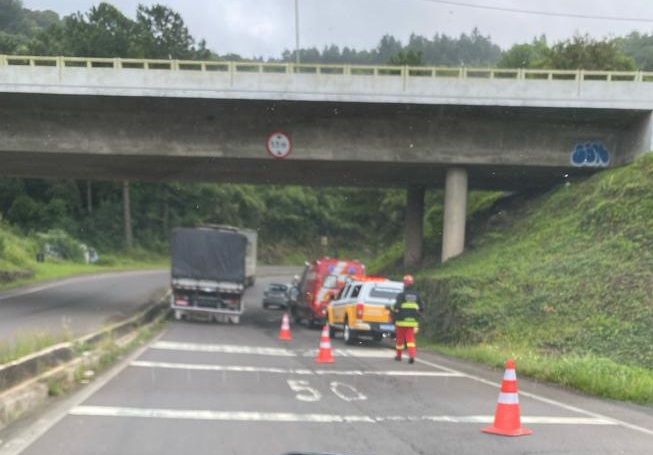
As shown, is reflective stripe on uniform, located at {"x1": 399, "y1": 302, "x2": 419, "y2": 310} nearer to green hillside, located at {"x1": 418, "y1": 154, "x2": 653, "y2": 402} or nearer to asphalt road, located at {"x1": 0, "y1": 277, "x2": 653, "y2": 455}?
asphalt road, located at {"x1": 0, "y1": 277, "x2": 653, "y2": 455}

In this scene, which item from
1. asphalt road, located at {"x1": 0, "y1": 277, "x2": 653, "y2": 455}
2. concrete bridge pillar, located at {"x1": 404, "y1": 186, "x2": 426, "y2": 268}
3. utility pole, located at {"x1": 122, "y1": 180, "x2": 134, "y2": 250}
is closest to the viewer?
asphalt road, located at {"x1": 0, "y1": 277, "x2": 653, "y2": 455}

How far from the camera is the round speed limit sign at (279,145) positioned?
95.9 feet

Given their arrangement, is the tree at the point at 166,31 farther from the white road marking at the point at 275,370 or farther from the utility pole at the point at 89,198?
the white road marking at the point at 275,370

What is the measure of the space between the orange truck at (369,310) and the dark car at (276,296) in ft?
59.8

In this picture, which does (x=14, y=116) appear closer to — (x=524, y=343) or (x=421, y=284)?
(x=421, y=284)

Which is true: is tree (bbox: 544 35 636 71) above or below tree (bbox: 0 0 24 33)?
below

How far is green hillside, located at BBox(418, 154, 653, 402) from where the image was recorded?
47.7 ft

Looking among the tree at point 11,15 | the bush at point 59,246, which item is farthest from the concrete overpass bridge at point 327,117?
the tree at point 11,15

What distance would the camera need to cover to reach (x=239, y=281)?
28969mm

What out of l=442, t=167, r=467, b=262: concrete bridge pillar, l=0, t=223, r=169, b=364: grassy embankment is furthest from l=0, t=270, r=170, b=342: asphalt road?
l=442, t=167, r=467, b=262: concrete bridge pillar

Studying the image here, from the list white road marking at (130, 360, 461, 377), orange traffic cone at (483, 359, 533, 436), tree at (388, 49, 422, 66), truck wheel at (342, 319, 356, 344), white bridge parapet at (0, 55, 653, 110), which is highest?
tree at (388, 49, 422, 66)

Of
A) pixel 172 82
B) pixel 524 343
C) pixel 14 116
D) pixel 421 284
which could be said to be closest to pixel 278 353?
pixel 524 343

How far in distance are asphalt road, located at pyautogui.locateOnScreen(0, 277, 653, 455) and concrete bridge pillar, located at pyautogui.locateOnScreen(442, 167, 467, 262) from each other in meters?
16.5

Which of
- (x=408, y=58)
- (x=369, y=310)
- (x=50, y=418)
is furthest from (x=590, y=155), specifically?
(x=408, y=58)
